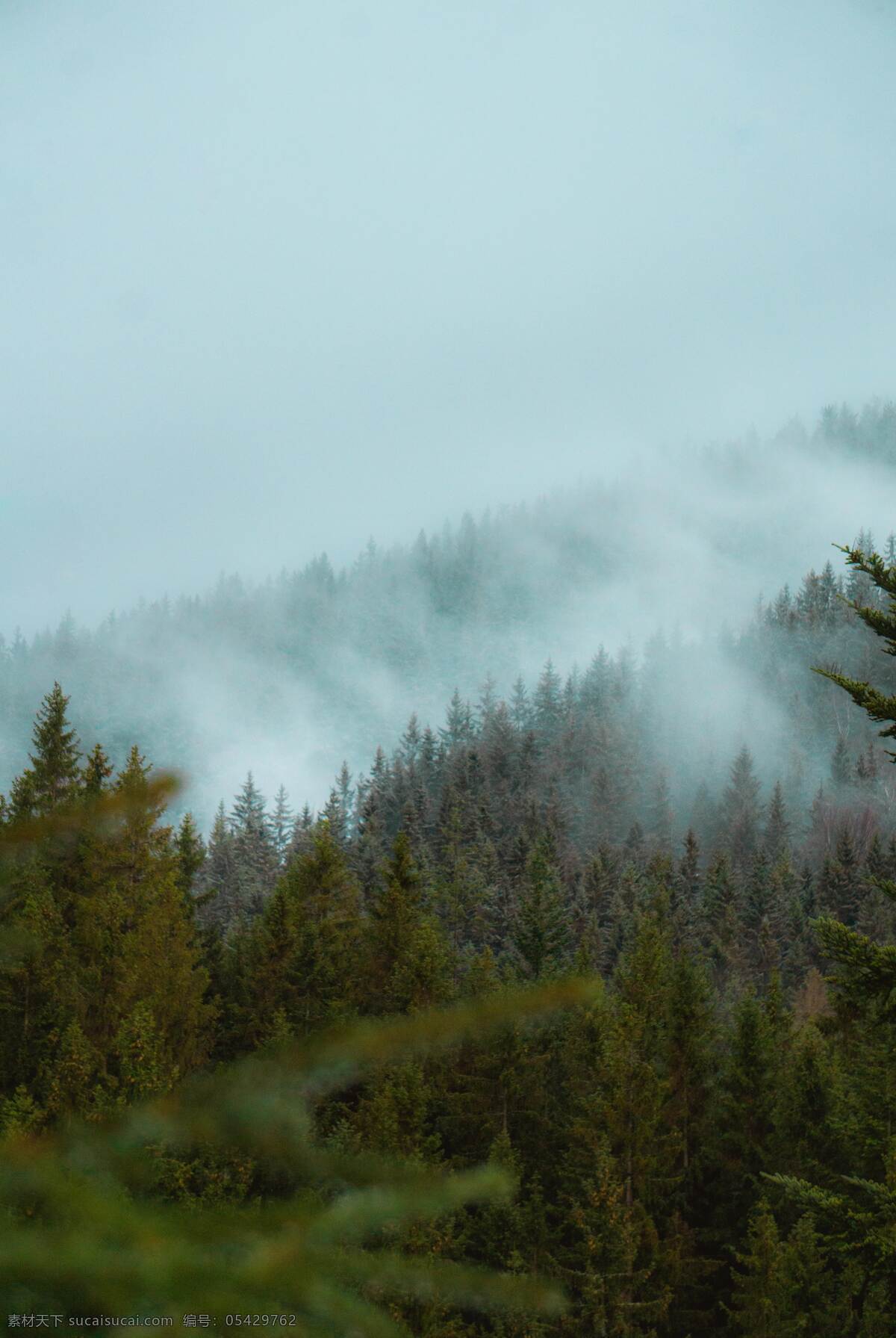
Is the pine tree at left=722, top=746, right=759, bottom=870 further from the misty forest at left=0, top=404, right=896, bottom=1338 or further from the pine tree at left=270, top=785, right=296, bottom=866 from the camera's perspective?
the pine tree at left=270, top=785, right=296, bottom=866

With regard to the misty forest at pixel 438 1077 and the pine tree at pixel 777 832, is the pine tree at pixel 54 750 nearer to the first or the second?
the misty forest at pixel 438 1077

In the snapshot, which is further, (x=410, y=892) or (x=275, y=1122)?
(x=410, y=892)

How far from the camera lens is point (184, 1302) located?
124 cm

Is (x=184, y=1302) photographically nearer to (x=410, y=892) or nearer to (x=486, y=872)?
(x=410, y=892)

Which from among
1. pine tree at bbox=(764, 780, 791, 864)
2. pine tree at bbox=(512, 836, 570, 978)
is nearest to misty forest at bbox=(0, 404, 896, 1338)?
pine tree at bbox=(512, 836, 570, 978)

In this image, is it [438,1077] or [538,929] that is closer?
[438,1077]

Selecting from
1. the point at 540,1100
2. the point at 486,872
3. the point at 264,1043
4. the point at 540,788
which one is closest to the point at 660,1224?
the point at 540,1100

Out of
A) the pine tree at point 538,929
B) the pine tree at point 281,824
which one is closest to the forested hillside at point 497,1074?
the pine tree at point 538,929

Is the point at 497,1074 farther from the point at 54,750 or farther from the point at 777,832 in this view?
the point at 777,832

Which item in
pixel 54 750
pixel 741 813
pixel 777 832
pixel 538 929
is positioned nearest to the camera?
pixel 54 750

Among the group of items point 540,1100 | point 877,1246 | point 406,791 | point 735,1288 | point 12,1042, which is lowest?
point 735,1288

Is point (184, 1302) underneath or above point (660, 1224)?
above

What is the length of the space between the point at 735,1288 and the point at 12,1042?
1964cm

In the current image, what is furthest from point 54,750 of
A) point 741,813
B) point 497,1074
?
point 741,813
